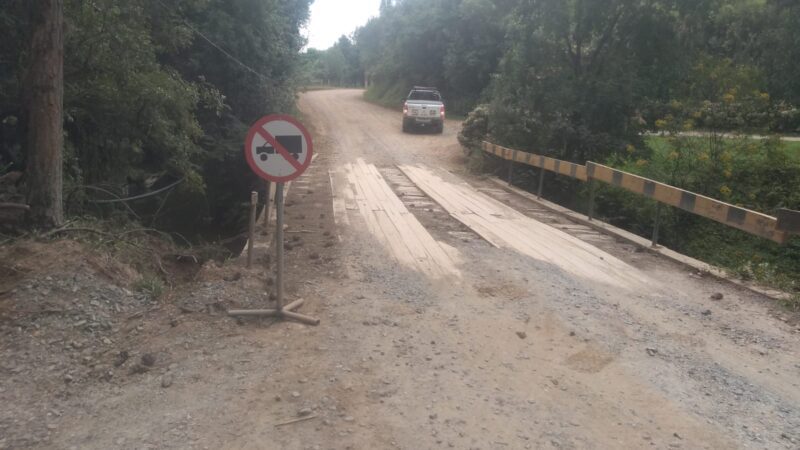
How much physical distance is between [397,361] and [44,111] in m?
4.88

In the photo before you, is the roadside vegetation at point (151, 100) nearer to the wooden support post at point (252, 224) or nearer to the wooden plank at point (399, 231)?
the wooden support post at point (252, 224)

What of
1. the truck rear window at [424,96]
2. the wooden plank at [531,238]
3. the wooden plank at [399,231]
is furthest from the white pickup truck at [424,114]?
the wooden plank at [531,238]

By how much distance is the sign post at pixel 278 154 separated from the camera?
18.6 ft

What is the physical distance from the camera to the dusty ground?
4.06m

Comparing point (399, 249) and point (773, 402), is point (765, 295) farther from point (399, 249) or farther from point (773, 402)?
point (399, 249)

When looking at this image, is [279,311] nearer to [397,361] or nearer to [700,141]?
[397,361]

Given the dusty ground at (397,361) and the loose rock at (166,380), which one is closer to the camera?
the dusty ground at (397,361)

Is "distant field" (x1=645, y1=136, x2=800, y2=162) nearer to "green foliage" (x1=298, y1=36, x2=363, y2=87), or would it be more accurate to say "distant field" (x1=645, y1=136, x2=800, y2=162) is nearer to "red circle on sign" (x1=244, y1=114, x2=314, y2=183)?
"red circle on sign" (x1=244, y1=114, x2=314, y2=183)

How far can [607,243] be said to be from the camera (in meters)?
9.69

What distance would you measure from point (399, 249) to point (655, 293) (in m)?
3.31

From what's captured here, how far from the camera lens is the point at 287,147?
18.9 feet

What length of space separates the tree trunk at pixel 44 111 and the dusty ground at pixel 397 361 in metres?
0.96

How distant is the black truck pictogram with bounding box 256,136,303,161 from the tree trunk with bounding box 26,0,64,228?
9.49 ft

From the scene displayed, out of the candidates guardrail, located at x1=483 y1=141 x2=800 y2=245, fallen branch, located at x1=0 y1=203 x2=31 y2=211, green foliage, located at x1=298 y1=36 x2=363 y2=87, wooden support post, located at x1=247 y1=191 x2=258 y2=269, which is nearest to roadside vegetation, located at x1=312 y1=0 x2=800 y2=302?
guardrail, located at x1=483 y1=141 x2=800 y2=245
